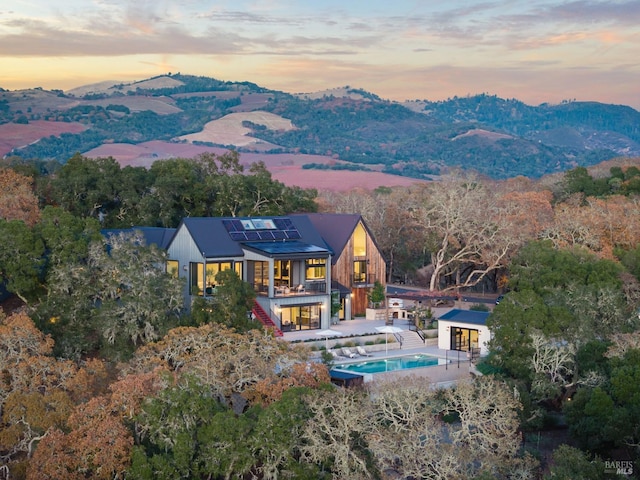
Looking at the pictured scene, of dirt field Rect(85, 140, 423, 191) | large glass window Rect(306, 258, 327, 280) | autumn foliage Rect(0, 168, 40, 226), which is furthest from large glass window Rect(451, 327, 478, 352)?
dirt field Rect(85, 140, 423, 191)

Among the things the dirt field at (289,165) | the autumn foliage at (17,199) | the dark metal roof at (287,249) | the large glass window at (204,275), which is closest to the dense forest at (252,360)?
the autumn foliage at (17,199)

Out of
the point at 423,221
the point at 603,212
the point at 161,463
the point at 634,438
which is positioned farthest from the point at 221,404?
the point at 603,212

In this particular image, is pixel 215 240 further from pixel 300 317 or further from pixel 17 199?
pixel 17 199

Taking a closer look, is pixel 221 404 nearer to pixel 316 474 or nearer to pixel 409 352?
pixel 316 474

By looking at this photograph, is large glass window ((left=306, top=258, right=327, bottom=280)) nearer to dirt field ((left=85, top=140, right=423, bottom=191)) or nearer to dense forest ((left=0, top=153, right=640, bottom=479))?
dense forest ((left=0, top=153, right=640, bottom=479))

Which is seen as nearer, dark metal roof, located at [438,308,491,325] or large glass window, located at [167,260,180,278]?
dark metal roof, located at [438,308,491,325]

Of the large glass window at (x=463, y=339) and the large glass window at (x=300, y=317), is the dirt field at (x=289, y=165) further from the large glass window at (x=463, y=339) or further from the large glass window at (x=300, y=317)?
the large glass window at (x=463, y=339)

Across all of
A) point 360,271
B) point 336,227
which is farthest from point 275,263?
point 360,271
